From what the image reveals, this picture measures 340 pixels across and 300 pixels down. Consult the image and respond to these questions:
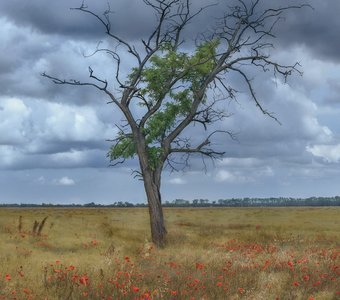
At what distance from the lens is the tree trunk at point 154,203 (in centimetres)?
2275

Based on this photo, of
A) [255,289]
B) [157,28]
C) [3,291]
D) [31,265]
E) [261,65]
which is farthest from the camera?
[261,65]

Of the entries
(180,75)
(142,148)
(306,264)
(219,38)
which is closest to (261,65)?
(219,38)

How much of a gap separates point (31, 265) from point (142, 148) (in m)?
10.3

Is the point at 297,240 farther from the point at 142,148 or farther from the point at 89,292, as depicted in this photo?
the point at 89,292

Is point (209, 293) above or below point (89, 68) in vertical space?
below

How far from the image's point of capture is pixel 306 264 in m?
13.4

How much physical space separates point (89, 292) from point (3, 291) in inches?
58.1

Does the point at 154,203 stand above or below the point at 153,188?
below

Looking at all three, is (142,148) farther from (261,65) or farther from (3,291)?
(3,291)

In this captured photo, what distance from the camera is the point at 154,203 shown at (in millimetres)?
22969

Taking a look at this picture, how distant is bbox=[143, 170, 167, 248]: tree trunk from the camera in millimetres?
22750

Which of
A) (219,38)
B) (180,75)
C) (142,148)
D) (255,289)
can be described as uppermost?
(219,38)

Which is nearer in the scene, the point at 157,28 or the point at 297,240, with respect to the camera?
the point at 297,240

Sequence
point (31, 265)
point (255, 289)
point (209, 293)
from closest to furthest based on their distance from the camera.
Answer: point (209, 293) → point (255, 289) → point (31, 265)
